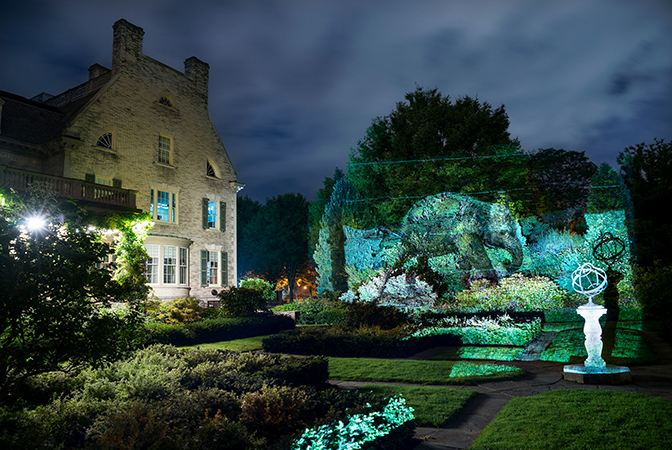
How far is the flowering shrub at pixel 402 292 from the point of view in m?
16.5

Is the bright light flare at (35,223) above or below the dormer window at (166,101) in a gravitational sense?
below

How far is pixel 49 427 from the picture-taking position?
14.2 ft

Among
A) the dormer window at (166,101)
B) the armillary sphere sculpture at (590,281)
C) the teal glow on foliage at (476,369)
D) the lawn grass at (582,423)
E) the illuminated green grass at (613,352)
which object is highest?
the dormer window at (166,101)

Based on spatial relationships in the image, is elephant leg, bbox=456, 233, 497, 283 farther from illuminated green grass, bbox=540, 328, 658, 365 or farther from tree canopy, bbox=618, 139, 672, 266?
tree canopy, bbox=618, 139, 672, 266

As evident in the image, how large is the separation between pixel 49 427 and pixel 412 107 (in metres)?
29.4

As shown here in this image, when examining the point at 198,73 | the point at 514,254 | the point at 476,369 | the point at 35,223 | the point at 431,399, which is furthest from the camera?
the point at 198,73

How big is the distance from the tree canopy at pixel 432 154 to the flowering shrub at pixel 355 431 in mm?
20791

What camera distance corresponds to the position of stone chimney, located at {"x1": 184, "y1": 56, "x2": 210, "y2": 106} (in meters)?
24.5

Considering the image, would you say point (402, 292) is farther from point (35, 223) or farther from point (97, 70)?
point (97, 70)

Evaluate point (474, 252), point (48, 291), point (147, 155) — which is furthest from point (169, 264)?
point (48, 291)

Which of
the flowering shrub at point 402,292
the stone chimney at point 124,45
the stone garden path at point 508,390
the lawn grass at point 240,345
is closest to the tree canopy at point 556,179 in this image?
the flowering shrub at point 402,292

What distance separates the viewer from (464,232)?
1777cm

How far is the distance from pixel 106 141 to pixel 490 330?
60.8 feet

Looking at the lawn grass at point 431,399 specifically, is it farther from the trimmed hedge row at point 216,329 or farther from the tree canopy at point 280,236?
the tree canopy at point 280,236
